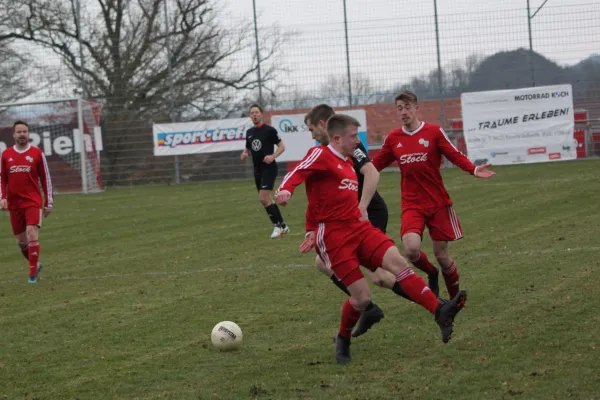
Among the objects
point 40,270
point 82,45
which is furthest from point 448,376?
point 82,45

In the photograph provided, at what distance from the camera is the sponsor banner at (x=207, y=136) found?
28.9 m

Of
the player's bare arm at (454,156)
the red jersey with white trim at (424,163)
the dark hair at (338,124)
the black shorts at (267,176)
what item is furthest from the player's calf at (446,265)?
the black shorts at (267,176)

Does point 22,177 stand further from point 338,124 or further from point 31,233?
point 338,124

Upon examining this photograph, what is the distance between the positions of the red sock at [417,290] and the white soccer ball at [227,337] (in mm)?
1331

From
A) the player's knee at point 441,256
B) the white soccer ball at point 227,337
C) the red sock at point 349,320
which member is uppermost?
the player's knee at point 441,256

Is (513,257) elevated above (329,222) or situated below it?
below

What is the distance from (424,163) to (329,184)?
1.78 m

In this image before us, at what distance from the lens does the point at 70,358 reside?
6590 mm

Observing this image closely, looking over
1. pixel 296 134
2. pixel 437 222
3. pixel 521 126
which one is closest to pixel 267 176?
pixel 437 222

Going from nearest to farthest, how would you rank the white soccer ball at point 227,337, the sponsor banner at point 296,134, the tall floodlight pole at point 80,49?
the white soccer ball at point 227,337 < the sponsor banner at point 296,134 < the tall floodlight pole at point 80,49

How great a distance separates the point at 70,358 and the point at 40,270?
496 centimetres

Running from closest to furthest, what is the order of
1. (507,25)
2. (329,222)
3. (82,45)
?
1. (329,222)
2. (507,25)
3. (82,45)

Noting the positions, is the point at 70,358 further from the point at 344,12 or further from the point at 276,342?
the point at 344,12

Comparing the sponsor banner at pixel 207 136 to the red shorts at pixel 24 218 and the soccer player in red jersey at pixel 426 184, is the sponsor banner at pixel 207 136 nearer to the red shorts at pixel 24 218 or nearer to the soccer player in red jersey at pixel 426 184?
the red shorts at pixel 24 218
